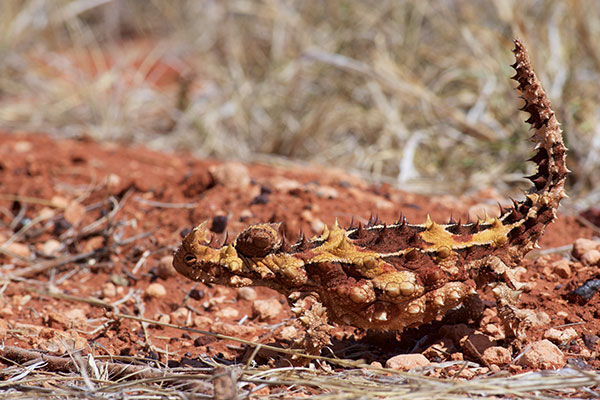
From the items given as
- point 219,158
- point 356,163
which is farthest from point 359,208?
point 219,158

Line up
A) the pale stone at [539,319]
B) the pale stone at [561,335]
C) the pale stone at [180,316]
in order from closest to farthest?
the pale stone at [561,335], the pale stone at [539,319], the pale stone at [180,316]

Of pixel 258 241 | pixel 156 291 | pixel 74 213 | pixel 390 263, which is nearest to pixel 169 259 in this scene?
pixel 156 291

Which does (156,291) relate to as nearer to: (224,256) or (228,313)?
(228,313)

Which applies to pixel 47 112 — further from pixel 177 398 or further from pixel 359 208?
pixel 177 398

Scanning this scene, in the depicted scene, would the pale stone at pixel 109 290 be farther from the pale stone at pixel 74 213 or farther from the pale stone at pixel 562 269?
the pale stone at pixel 562 269

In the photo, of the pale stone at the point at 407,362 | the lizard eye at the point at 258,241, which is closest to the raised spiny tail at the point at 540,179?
the pale stone at the point at 407,362

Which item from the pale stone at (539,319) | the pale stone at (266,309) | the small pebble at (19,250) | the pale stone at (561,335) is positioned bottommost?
the small pebble at (19,250)
